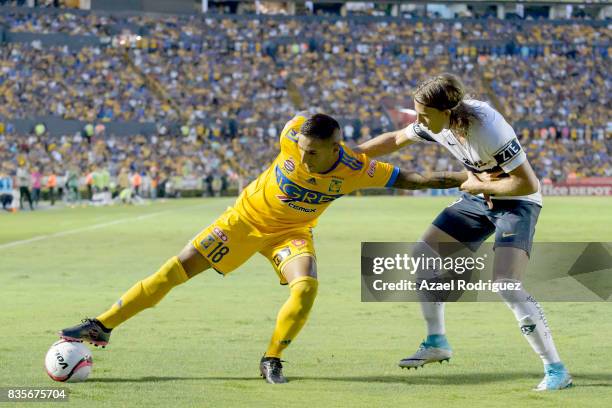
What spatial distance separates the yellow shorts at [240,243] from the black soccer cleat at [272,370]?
27.9 inches

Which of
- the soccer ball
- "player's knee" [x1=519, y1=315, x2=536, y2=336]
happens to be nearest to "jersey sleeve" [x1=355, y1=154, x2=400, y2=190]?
"player's knee" [x1=519, y1=315, x2=536, y2=336]

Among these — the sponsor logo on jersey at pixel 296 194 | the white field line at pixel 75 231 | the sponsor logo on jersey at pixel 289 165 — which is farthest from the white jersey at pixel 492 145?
the white field line at pixel 75 231

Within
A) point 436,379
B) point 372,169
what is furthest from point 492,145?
point 436,379

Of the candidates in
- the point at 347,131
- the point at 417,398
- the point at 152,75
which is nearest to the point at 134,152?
the point at 152,75

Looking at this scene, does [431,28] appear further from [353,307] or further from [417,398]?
[417,398]

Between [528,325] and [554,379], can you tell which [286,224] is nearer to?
[528,325]

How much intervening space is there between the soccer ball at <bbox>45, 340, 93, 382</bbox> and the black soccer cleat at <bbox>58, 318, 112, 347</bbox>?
20cm

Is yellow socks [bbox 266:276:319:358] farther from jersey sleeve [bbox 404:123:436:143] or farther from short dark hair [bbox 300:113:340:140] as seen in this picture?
jersey sleeve [bbox 404:123:436:143]

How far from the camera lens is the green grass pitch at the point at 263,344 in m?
7.26

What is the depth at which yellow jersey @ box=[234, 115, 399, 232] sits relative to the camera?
7.84 meters

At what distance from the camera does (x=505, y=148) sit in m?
7.50

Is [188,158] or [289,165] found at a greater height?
[289,165]

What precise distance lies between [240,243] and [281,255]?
32cm

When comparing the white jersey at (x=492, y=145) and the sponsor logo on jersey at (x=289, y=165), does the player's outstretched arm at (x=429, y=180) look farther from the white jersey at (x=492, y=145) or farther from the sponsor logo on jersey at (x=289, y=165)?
the sponsor logo on jersey at (x=289, y=165)
